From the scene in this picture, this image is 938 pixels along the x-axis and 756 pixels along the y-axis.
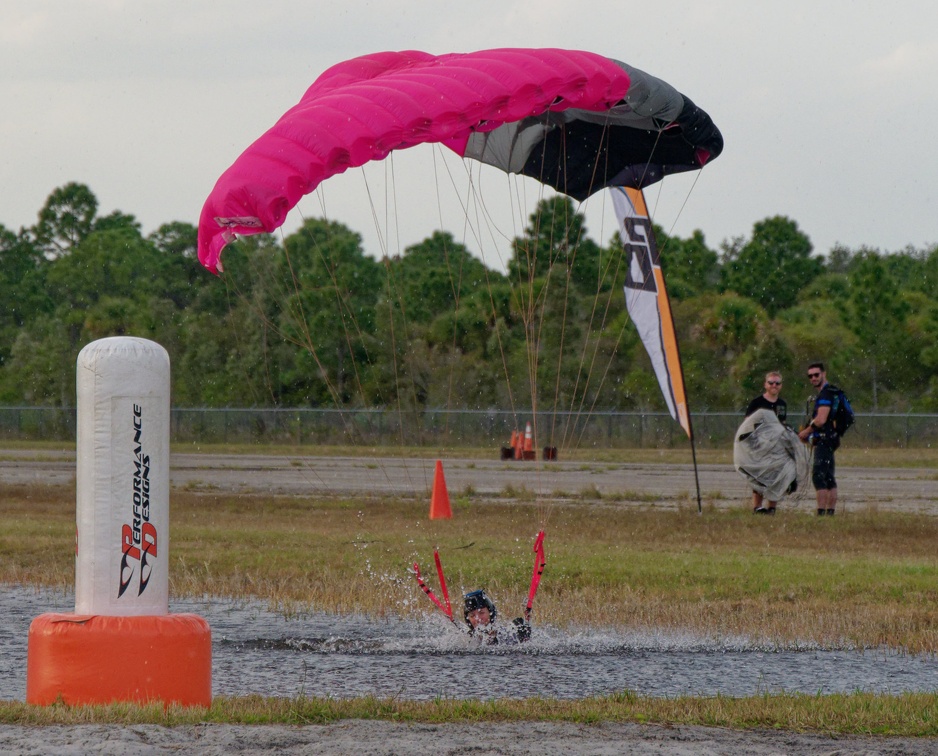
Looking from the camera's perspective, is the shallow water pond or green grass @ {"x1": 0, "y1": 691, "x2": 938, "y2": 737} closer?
green grass @ {"x1": 0, "y1": 691, "x2": 938, "y2": 737}

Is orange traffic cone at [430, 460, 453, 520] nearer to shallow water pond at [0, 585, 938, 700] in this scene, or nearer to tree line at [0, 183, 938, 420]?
shallow water pond at [0, 585, 938, 700]

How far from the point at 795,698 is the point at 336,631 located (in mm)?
3815

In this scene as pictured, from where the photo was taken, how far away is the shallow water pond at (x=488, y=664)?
7.41m

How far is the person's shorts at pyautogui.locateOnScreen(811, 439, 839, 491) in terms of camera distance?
15.8m

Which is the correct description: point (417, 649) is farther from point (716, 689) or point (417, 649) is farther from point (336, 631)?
point (716, 689)

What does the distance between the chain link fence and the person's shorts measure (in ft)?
70.4

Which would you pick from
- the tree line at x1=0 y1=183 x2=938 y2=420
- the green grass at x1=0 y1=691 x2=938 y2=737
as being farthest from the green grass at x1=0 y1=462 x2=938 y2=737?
the tree line at x1=0 y1=183 x2=938 y2=420

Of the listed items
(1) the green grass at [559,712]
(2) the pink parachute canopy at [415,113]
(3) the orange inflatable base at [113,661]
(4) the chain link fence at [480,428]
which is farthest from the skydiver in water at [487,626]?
(4) the chain link fence at [480,428]

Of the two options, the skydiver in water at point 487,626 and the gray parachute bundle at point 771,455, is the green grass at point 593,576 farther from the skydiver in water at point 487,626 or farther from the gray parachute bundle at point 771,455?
the skydiver in water at point 487,626

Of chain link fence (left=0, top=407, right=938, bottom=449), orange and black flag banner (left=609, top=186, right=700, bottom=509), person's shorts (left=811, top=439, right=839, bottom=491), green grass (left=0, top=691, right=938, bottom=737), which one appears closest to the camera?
green grass (left=0, top=691, right=938, bottom=737)

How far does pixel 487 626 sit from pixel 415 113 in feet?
11.7

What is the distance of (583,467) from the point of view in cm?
2973

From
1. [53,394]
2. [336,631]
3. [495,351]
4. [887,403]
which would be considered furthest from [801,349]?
[336,631]

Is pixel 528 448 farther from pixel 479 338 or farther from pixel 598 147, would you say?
pixel 598 147
